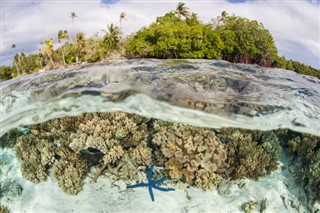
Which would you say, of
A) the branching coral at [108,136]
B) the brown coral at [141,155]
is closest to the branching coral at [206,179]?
the brown coral at [141,155]

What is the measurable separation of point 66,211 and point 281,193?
6.02 metres

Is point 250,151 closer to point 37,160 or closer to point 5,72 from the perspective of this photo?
point 37,160

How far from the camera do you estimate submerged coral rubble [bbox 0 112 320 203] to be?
9.45 meters

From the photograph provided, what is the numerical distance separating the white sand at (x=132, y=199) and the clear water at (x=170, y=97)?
1949 mm

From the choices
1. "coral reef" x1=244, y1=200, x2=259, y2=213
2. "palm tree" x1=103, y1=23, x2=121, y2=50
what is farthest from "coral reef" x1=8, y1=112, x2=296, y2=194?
"palm tree" x1=103, y1=23, x2=121, y2=50

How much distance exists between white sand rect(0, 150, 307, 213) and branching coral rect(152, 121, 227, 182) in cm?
56

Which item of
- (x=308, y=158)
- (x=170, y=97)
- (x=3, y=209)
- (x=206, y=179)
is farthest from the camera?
(x=308, y=158)

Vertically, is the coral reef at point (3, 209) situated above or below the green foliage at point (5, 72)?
above

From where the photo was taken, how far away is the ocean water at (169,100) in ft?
31.9

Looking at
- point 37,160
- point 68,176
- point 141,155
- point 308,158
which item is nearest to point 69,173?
point 68,176

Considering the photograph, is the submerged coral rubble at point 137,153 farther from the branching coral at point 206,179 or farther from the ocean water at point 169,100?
the ocean water at point 169,100

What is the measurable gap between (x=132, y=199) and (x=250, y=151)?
3577mm

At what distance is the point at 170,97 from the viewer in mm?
9688

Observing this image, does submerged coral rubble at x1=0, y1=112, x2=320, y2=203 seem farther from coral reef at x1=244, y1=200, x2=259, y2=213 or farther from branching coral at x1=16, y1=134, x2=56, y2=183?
coral reef at x1=244, y1=200, x2=259, y2=213
